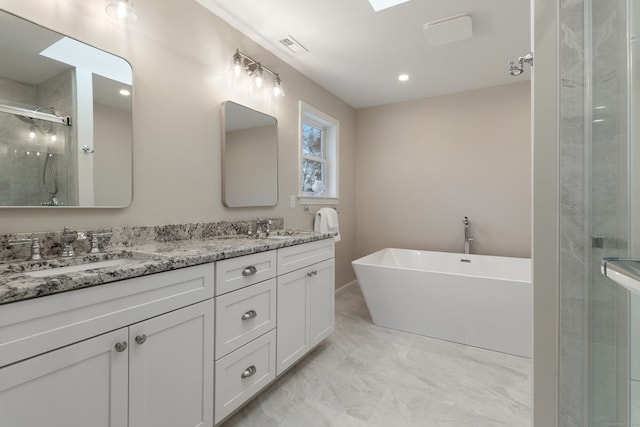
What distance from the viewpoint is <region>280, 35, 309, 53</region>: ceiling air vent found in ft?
7.73

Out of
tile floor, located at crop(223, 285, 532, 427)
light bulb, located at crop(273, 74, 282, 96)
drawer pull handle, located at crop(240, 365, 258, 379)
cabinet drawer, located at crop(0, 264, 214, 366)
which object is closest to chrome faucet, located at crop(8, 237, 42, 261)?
cabinet drawer, located at crop(0, 264, 214, 366)

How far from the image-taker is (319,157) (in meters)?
3.57

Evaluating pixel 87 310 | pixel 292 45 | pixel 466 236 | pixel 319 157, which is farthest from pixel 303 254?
pixel 466 236

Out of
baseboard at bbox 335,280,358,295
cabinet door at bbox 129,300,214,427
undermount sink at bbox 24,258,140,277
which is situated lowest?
baseboard at bbox 335,280,358,295

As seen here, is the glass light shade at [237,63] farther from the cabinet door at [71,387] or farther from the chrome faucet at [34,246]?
the cabinet door at [71,387]

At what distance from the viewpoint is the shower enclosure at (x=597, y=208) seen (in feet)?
2.76

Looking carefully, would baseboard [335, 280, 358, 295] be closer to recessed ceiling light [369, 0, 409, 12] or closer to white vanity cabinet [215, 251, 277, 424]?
white vanity cabinet [215, 251, 277, 424]

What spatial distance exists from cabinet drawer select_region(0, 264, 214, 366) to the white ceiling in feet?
6.04

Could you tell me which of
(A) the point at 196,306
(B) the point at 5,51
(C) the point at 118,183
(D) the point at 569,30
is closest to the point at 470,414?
(A) the point at 196,306

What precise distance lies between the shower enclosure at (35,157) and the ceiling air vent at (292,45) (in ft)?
5.47

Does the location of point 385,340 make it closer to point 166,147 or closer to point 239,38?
point 166,147

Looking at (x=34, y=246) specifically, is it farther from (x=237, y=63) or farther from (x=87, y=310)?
(x=237, y=63)

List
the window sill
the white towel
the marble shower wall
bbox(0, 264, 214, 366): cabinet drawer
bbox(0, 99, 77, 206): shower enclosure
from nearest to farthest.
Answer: bbox(0, 264, 214, 366): cabinet drawer < the marble shower wall < bbox(0, 99, 77, 206): shower enclosure < the window sill < the white towel

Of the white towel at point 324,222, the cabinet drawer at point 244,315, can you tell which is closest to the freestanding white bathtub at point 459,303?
the white towel at point 324,222
